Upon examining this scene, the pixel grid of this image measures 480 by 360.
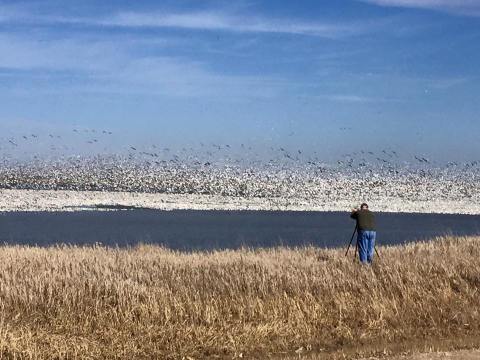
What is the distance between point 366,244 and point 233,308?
5922 mm

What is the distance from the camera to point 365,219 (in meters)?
20.6

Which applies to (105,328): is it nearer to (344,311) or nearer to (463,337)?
(344,311)

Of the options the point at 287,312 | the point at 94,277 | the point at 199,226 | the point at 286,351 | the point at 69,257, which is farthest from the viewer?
the point at 199,226

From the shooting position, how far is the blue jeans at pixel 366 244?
2058 cm

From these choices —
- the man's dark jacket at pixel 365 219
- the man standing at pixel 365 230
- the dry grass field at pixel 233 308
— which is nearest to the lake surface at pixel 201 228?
the man standing at pixel 365 230

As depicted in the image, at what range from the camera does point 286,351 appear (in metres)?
14.1

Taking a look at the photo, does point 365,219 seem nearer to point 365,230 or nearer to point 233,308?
point 365,230

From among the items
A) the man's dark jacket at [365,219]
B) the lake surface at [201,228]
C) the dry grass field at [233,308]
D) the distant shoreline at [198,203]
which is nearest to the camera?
the dry grass field at [233,308]

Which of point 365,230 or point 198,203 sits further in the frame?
point 198,203

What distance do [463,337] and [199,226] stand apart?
55.1 meters

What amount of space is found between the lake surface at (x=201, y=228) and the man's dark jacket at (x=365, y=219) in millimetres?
19130

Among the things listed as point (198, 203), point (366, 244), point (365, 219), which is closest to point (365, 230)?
point (365, 219)

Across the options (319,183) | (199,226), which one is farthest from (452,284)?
(319,183)

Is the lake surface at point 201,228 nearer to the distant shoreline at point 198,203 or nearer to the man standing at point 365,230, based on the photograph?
the distant shoreline at point 198,203
